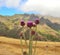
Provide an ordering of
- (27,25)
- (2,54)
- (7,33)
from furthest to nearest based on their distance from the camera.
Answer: (7,33)
(2,54)
(27,25)

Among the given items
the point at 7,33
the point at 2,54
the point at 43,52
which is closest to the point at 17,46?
the point at 43,52

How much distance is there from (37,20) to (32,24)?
0.28m

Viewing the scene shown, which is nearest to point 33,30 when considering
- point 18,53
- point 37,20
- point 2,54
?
point 37,20

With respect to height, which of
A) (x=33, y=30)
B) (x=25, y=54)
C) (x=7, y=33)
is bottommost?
(x=7, y=33)

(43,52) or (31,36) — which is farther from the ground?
(31,36)

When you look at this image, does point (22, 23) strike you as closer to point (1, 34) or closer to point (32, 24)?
point (32, 24)

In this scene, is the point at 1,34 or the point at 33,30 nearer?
the point at 33,30

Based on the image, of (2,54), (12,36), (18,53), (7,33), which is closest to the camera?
(2,54)

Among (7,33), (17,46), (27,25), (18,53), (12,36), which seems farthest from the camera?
(7,33)

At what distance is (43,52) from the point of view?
762 inches

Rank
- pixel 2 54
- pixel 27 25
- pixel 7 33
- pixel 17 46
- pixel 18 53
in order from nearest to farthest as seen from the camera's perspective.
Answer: pixel 27 25
pixel 2 54
pixel 18 53
pixel 17 46
pixel 7 33

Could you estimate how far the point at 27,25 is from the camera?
14.4ft

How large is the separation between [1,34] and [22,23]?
26072mm

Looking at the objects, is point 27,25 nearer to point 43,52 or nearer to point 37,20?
point 37,20
